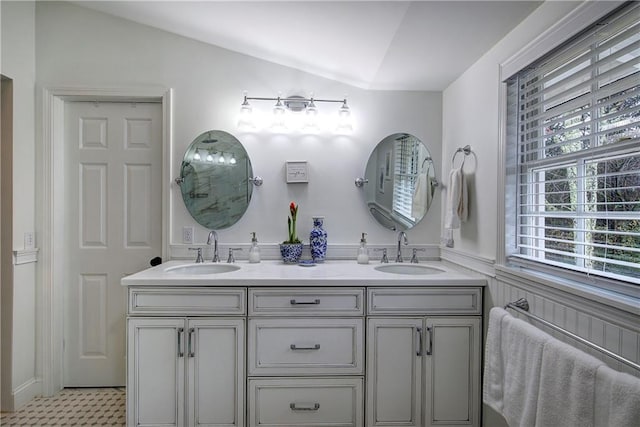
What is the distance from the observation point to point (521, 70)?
1.45 metres

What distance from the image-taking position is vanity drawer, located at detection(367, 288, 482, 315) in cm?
171

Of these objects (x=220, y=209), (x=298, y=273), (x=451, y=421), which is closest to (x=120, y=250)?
(x=220, y=209)

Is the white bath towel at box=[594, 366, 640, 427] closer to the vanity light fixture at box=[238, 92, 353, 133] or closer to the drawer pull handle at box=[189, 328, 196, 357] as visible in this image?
the drawer pull handle at box=[189, 328, 196, 357]

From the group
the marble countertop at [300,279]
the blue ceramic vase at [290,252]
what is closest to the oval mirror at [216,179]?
the blue ceramic vase at [290,252]

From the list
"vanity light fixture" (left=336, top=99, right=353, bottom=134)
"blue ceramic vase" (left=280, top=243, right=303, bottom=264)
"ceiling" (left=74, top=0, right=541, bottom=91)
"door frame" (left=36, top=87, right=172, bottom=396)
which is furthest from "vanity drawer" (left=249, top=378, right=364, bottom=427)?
"ceiling" (left=74, top=0, right=541, bottom=91)

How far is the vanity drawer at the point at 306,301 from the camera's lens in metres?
1.69

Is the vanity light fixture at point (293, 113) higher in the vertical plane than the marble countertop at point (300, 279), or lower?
higher

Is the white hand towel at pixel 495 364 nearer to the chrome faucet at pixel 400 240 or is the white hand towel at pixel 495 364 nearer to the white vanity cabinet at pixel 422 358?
the white vanity cabinet at pixel 422 358

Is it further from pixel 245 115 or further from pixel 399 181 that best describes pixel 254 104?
pixel 399 181

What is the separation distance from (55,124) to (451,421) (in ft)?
9.68

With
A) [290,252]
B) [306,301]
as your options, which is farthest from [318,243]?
[306,301]

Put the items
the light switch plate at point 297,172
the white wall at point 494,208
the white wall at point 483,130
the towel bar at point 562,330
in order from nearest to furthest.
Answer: the towel bar at point 562,330 < the white wall at point 494,208 < the white wall at point 483,130 < the light switch plate at point 297,172

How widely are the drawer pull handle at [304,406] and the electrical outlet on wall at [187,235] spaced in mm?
1199

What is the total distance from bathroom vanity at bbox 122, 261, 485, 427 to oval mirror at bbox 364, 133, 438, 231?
0.64 metres
